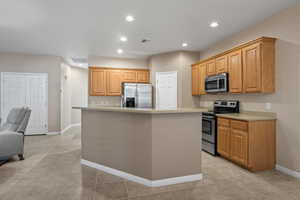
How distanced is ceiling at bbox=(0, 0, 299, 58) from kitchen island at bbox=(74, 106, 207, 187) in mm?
1736

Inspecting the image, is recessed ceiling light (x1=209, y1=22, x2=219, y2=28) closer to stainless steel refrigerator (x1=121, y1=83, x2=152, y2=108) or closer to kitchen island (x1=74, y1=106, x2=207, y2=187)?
kitchen island (x1=74, y1=106, x2=207, y2=187)

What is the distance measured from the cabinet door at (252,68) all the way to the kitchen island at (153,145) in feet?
4.54

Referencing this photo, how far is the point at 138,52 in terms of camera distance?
568cm

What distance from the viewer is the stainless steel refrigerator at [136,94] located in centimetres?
582

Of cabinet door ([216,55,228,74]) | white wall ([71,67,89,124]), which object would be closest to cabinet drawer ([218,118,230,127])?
cabinet door ([216,55,228,74])

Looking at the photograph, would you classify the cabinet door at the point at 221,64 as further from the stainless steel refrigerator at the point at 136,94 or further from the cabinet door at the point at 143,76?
the cabinet door at the point at 143,76

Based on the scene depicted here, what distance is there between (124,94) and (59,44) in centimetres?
238

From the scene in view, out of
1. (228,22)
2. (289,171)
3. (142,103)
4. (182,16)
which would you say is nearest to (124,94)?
(142,103)

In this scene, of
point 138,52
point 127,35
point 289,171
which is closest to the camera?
point 289,171

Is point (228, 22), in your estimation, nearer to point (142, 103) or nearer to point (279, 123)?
point (279, 123)

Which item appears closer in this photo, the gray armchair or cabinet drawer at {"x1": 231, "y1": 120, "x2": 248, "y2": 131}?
cabinet drawer at {"x1": 231, "y1": 120, "x2": 248, "y2": 131}

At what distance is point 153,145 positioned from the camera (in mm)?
2465

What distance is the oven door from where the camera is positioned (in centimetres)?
379

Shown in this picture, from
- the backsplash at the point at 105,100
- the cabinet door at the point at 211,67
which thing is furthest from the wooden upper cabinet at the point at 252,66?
the backsplash at the point at 105,100
